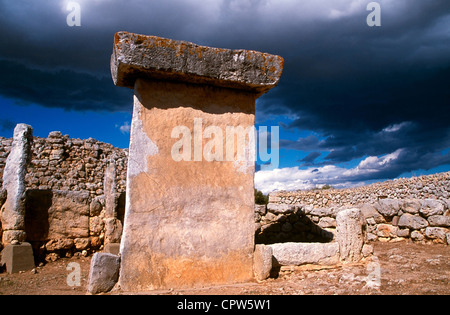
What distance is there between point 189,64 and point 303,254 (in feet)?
9.42

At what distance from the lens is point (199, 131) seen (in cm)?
417

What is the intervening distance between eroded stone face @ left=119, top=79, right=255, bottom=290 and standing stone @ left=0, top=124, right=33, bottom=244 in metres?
3.54

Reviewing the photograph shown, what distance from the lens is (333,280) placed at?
4.09 metres

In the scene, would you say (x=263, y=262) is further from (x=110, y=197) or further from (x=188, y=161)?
(x=110, y=197)

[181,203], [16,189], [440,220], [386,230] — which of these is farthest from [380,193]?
[16,189]

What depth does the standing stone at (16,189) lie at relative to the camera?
6.02m

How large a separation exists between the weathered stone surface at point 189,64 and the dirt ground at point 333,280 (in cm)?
250

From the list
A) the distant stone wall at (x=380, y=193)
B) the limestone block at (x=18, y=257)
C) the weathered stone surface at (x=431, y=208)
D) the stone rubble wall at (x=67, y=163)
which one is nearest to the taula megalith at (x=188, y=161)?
the limestone block at (x=18, y=257)

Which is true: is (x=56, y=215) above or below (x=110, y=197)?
below

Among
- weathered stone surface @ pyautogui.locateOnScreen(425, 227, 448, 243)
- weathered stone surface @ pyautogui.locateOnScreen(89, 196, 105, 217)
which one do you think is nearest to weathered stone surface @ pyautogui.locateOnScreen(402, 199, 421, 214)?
weathered stone surface @ pyautogui.locateOnScreen(425, 227, 448, 243)

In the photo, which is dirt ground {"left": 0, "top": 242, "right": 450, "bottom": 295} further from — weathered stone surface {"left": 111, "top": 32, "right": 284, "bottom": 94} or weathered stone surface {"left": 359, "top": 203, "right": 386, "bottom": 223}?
weathered stone surface {"left": 111, "top": 32, "right": 284, "bottom": 94}

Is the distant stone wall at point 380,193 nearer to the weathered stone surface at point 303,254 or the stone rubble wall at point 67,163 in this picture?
the stone rubble wall at point 67,163

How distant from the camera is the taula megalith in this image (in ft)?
12.4
